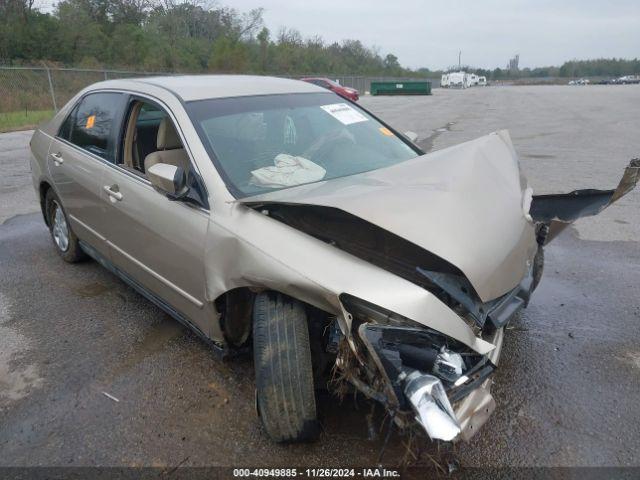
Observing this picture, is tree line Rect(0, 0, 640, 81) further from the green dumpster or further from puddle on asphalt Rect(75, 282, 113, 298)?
puddle on asphalt Rect(75, 282, 113, 298)

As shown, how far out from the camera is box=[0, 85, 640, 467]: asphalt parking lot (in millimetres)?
2381

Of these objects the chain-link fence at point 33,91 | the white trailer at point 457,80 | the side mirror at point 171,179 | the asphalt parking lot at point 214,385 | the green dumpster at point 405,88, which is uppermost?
the white trailer at point 457,80

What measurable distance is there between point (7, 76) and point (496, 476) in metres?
21.4

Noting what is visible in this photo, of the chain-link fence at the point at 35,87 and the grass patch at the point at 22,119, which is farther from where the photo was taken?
the chain-link fence at the point at 35,87

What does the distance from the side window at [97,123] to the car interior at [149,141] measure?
0.12m

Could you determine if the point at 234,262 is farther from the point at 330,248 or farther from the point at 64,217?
the point at 64,217

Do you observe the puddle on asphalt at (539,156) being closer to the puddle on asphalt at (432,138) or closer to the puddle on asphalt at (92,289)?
the puddle on asphalt at (432,138)

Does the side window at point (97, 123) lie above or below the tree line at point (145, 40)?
below

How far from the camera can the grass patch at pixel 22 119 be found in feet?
57.7

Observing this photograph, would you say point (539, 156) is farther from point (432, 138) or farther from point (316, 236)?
point (316, 236)

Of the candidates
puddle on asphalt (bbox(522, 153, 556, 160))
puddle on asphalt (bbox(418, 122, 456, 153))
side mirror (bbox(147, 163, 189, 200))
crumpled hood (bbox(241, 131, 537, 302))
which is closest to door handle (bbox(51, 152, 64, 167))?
side mirror (bbox(147, 163, 189, 200))

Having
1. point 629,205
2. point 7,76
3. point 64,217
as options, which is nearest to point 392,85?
point 7,76

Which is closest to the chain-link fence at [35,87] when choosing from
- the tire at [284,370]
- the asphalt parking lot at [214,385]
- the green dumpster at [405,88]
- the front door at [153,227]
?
the asphalt parking lot at [214,385]

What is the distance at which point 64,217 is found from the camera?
14.5 feet
